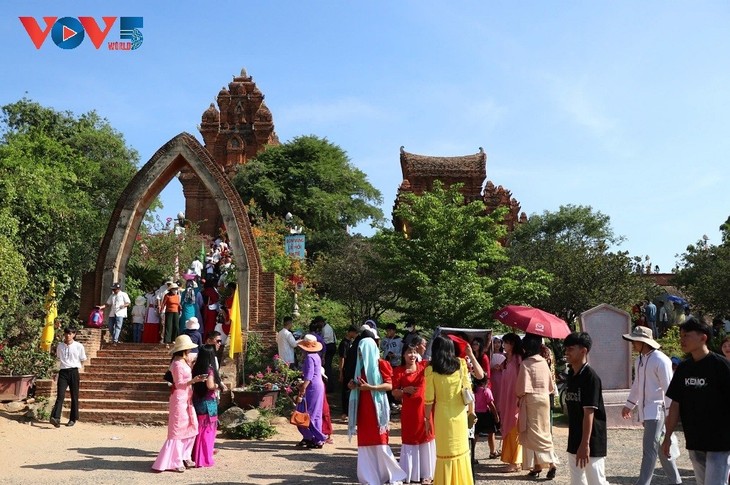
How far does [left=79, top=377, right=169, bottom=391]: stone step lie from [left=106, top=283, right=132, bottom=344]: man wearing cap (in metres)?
1.74

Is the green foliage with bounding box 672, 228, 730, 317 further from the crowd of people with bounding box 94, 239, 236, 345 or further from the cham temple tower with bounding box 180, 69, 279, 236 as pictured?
the cham temple tower with bounding box 180, 69, 279, 236

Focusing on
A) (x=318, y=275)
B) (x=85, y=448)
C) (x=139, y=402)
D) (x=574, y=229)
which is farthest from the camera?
(x=574, y=229)

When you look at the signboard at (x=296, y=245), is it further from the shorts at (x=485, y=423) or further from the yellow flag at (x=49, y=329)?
the shorts at (x=485, y=423)

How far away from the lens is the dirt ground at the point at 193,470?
8234 millimetres

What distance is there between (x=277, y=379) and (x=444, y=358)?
702 cm

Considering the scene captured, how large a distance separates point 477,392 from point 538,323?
1321 millimetres

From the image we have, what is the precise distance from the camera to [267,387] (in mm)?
12812

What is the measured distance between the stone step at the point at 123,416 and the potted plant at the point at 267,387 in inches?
51.9

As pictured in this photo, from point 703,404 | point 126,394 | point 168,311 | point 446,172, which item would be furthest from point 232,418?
point 446,172

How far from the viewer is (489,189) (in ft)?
130

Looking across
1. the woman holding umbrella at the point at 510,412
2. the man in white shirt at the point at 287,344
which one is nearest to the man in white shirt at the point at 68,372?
the man in white shirt at the point at 287,344

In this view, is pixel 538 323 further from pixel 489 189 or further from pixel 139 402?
pixel 489 189

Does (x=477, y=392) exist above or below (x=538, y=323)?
below

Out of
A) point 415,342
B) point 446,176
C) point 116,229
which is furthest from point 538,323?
point 446,176
